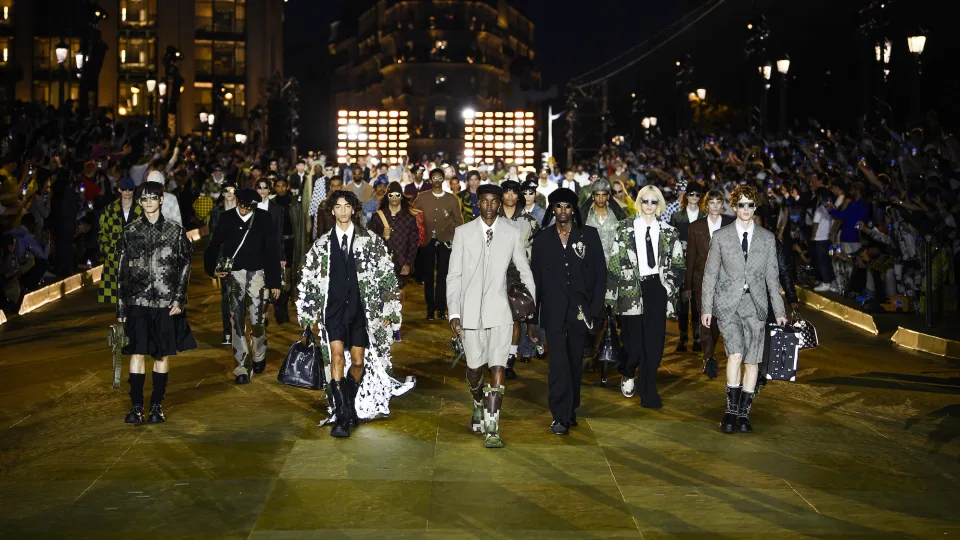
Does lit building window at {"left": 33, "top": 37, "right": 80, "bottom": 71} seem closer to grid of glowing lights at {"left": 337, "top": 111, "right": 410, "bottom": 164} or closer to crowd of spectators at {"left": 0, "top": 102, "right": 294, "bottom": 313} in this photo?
grid of glowing lights at {"left": 337, "top": 111, "right": 410, "bottom": 164}

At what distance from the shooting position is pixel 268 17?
304ft

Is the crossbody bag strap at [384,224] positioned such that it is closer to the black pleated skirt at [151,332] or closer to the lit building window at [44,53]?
the black pleated skirt at [151,332]

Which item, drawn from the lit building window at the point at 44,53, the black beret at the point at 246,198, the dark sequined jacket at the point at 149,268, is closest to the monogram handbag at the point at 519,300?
the dark sequined jacket at the point at 149,268

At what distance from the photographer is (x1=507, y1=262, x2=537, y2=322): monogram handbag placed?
9.55 meters

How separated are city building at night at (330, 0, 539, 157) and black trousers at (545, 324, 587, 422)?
324 feet

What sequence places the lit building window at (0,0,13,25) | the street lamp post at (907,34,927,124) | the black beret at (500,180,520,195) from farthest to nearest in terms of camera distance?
the lit building window at (0,0,13,25)
the street lamp post at (907,34,927,124)
the black beret at (500,180,520,195)

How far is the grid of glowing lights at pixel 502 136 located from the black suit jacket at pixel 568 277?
42.4 m

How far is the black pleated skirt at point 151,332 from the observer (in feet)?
33.6

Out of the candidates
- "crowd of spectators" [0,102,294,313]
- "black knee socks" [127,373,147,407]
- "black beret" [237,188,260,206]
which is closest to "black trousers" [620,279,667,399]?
"black beret" [237,188,260,206]

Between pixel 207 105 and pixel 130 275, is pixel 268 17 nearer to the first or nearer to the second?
pixel 207 105

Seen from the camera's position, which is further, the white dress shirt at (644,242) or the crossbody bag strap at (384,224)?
the crossbody bag strap at (384,224)

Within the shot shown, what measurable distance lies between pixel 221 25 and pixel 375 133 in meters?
38.9

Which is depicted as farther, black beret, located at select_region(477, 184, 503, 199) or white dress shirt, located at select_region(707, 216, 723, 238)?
white dress shirt, located at select_region(707, 216, 723, 238)

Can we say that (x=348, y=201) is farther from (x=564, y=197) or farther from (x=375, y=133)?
(x=375, y=133)
